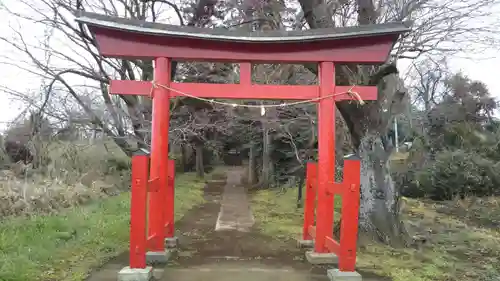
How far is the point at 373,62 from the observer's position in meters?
6.67

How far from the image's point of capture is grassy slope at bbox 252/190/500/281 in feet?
21.6

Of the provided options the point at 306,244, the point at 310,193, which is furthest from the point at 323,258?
the point at 310,193

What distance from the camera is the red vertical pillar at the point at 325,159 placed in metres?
6.53

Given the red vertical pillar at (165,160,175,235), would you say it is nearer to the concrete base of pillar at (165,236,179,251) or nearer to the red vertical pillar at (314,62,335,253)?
the concrete base of pillar at (165,236,179,251)

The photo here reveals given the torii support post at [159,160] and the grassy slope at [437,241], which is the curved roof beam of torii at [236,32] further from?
the grassy slope at [437,241]

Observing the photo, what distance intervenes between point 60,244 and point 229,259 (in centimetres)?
267

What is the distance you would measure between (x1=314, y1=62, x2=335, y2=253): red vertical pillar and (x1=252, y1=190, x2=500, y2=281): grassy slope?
792mm

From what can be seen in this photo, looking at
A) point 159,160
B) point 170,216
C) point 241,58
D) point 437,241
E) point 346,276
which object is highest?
point 241,58

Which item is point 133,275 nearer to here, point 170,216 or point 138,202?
point 138,202

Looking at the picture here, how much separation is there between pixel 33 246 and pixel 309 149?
12.6 metres

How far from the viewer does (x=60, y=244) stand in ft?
22.0

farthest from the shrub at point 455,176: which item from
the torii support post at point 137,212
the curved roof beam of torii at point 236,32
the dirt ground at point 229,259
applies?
the torii support post at point 137,212

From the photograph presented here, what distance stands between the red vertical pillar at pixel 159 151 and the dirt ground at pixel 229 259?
0.55 m

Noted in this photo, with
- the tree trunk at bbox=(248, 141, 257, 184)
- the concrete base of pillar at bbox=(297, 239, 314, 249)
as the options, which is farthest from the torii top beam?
the tree trunk at bbox=(248, 141, 257, 184)
